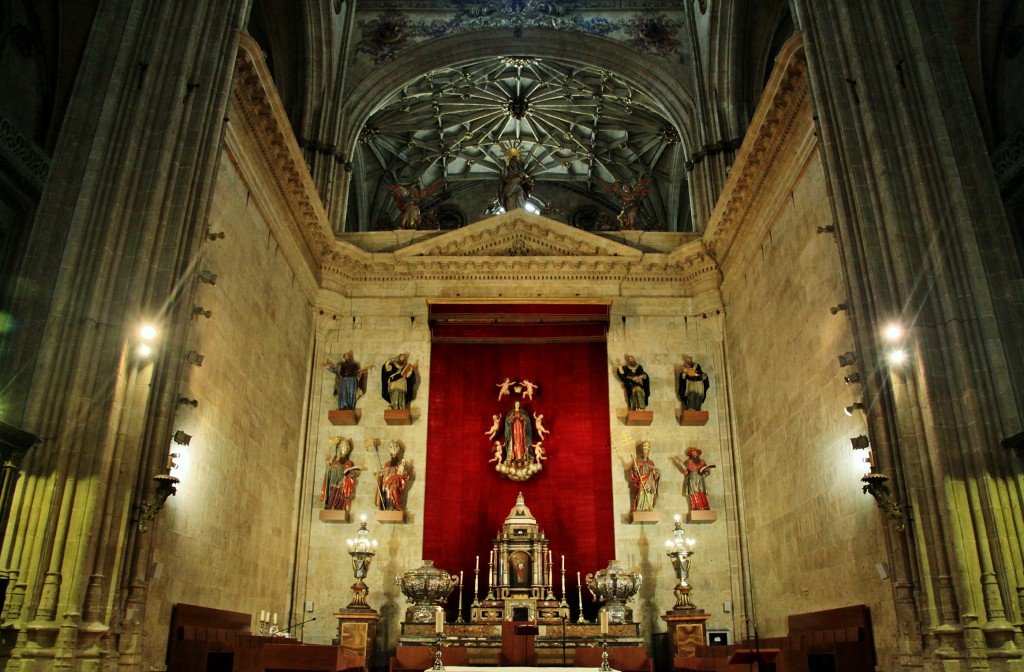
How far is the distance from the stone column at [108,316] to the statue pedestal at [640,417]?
957cm

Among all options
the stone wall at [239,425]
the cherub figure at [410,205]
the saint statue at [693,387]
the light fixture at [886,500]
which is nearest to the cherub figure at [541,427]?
the saint statue at [693,387]

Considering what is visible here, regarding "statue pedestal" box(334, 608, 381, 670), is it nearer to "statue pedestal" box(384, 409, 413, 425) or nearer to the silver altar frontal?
the silver altar frontal

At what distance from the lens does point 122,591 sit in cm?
895

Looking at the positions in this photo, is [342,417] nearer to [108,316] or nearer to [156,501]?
[156,501]

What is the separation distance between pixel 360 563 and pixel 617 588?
4.70m

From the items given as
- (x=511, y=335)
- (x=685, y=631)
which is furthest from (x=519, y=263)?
(x=685, y=631)

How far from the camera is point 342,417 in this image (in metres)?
17.1

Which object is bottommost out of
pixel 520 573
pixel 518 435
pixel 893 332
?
pixel 520 573

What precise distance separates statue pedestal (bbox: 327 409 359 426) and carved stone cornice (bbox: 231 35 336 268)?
3314 millimetres

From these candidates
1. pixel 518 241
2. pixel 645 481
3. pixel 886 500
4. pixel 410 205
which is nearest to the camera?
pixel 886 500

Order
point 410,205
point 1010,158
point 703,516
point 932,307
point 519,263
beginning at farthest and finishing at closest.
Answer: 1. point 410,205
2. point 519,263
3. point 703,516
4. point 1010,158
5. point 932,307

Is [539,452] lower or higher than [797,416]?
higher

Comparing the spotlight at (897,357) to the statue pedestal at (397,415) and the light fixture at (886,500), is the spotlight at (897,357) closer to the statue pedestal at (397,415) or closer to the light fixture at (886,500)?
the light fixture at (886,500)

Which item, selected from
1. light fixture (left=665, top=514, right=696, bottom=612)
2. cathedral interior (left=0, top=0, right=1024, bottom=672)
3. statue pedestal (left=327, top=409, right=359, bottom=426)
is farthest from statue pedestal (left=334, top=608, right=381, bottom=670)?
light fixture (left=665, top=514, right=696, bottom=612)
